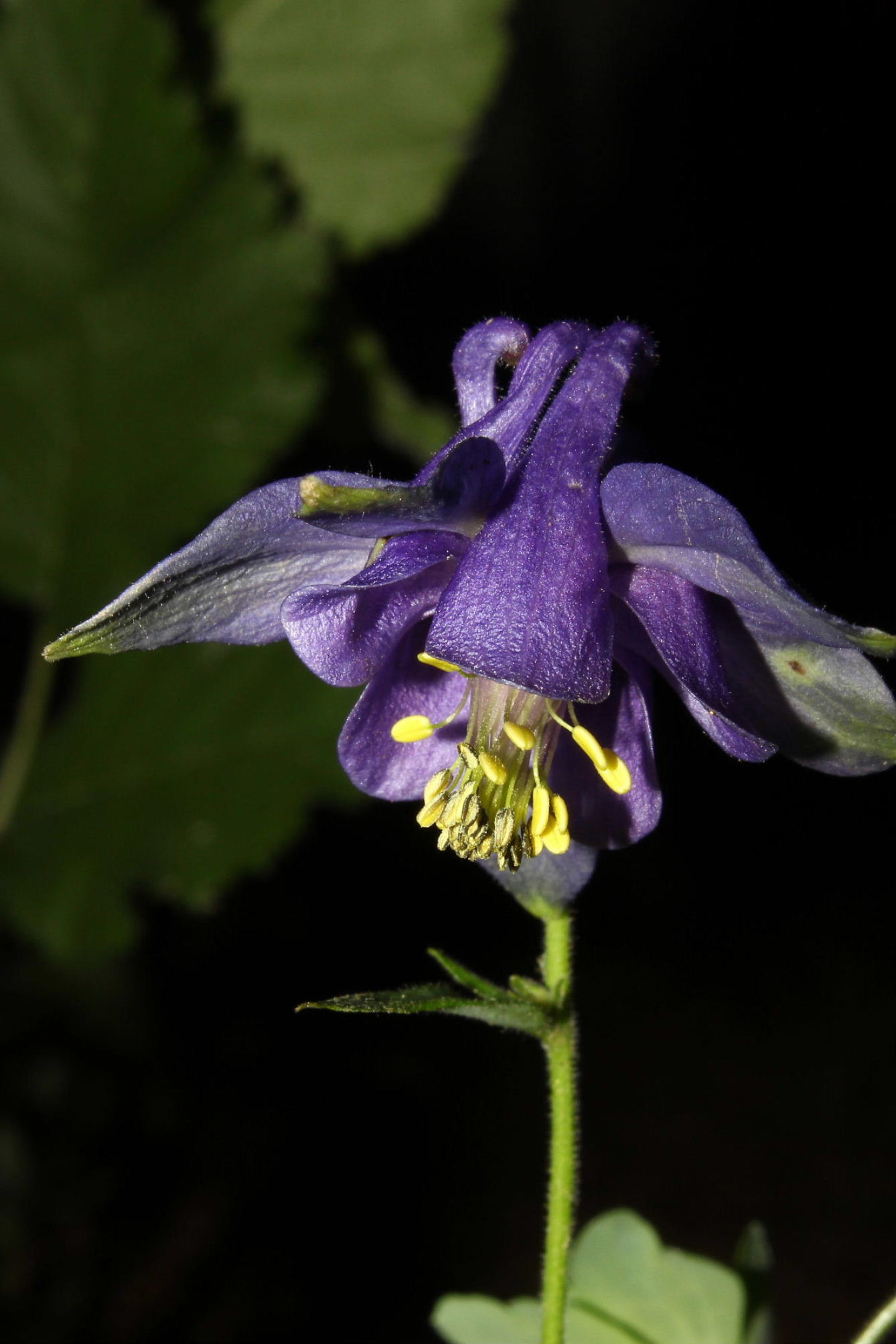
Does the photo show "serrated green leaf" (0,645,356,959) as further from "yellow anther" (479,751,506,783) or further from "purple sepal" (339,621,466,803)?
"yellow anther" (479,751,506,783)

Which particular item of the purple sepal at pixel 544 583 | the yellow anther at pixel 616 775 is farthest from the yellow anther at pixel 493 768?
the purple sepal at pixel 544 583

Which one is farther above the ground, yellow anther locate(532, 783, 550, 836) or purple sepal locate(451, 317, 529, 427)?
purple sepal locate(451, 317, 529, 427)

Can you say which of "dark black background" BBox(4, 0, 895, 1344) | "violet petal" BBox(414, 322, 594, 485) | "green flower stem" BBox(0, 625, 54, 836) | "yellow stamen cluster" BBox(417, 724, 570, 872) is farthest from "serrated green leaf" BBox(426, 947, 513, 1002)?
"dark black background" BBox(4, 0, 895, 1344)

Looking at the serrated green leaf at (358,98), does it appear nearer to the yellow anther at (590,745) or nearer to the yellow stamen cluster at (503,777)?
the yellow stamen cluster at (503,777)

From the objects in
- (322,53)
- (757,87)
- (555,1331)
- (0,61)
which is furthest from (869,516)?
(555,1331)

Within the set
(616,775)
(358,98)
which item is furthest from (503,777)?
(358,98)

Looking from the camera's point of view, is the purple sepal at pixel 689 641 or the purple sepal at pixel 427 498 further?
the purple sepal at pixel 689 641
